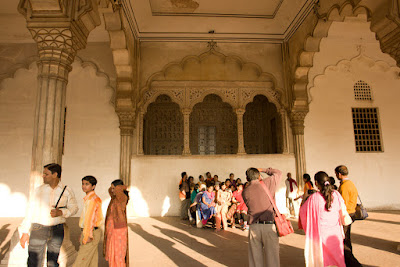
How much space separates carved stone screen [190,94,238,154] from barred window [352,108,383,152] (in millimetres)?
5118

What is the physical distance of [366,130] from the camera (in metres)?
10.3

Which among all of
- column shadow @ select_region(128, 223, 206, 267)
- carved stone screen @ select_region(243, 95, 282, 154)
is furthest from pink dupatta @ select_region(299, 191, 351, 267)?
carved stone screen @ select_region(243, 95, 282, 154)

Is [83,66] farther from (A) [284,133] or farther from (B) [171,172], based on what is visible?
(A) [284,133]

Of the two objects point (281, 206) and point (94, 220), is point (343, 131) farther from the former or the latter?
point (94, 220)

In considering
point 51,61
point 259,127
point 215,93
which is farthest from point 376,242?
point 259,127

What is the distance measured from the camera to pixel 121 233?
136 inches

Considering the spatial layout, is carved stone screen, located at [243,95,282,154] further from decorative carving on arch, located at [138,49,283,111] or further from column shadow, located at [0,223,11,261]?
column shadow, located at [0,223,11,261]

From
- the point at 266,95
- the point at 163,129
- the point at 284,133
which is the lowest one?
the point at 284,133

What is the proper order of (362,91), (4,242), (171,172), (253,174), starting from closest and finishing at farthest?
1. (253,174)
2. (4,242)
3. (171,172)
4. (362,91)

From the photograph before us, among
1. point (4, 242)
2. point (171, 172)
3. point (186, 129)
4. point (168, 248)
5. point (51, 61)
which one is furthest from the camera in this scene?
point (186, 129)

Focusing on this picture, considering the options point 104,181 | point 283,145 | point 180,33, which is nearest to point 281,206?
point 283,145

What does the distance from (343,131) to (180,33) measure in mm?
6931

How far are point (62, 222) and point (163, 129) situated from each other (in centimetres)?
A: 964

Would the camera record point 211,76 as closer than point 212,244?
No
